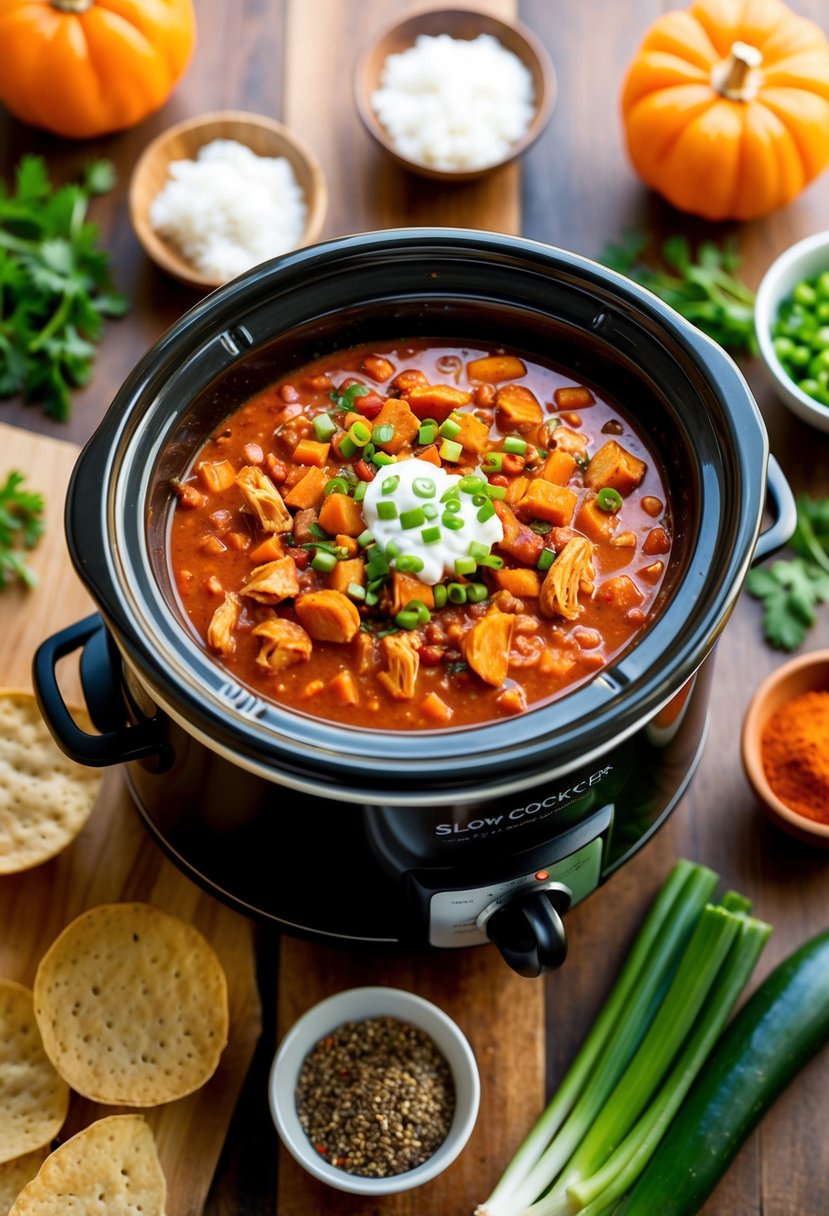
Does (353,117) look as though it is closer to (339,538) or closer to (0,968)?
(339,538)

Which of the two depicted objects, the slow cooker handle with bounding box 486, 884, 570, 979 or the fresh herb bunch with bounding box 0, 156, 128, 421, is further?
Result: the fresh herb bunch with bounding box 0, 156, 128, 421

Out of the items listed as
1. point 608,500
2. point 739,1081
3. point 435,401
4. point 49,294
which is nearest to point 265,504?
point 435,401

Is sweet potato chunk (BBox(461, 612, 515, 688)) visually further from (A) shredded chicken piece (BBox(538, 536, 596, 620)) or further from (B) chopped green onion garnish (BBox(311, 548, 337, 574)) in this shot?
(B) chopped green onion garnish (BBox(311, 548, 337, 574))

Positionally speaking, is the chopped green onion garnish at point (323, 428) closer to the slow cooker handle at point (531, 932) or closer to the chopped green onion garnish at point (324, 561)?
the chopped green onion garnish at point (324, 561)

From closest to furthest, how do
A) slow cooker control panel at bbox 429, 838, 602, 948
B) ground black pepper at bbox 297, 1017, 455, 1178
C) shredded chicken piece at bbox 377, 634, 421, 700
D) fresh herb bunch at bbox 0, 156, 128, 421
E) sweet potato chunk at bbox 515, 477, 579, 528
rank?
shredded chicken piece at bbox 377, 634, 421, 700
slow cooker control panel at bbox 429, 838, 602, 948
sweet potato chunk at bbox 515, 477, 579, 528
ground black pepper at bbox 297, 1017, 455, 1178
fresh herb bunch at bbox 0, 156, 128, 421

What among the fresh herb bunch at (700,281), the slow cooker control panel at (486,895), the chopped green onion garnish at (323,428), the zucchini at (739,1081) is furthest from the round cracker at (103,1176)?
the fresh herb bunch at (700,281)

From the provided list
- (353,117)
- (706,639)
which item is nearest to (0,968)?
(706,639)

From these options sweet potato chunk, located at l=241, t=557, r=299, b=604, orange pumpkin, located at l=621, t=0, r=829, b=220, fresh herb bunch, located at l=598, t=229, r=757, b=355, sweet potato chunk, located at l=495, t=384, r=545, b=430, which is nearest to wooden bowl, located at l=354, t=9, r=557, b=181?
orange pumpkin, located at l=621, t=0, r=829, b=220

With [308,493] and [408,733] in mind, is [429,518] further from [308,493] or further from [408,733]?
[408,733]
